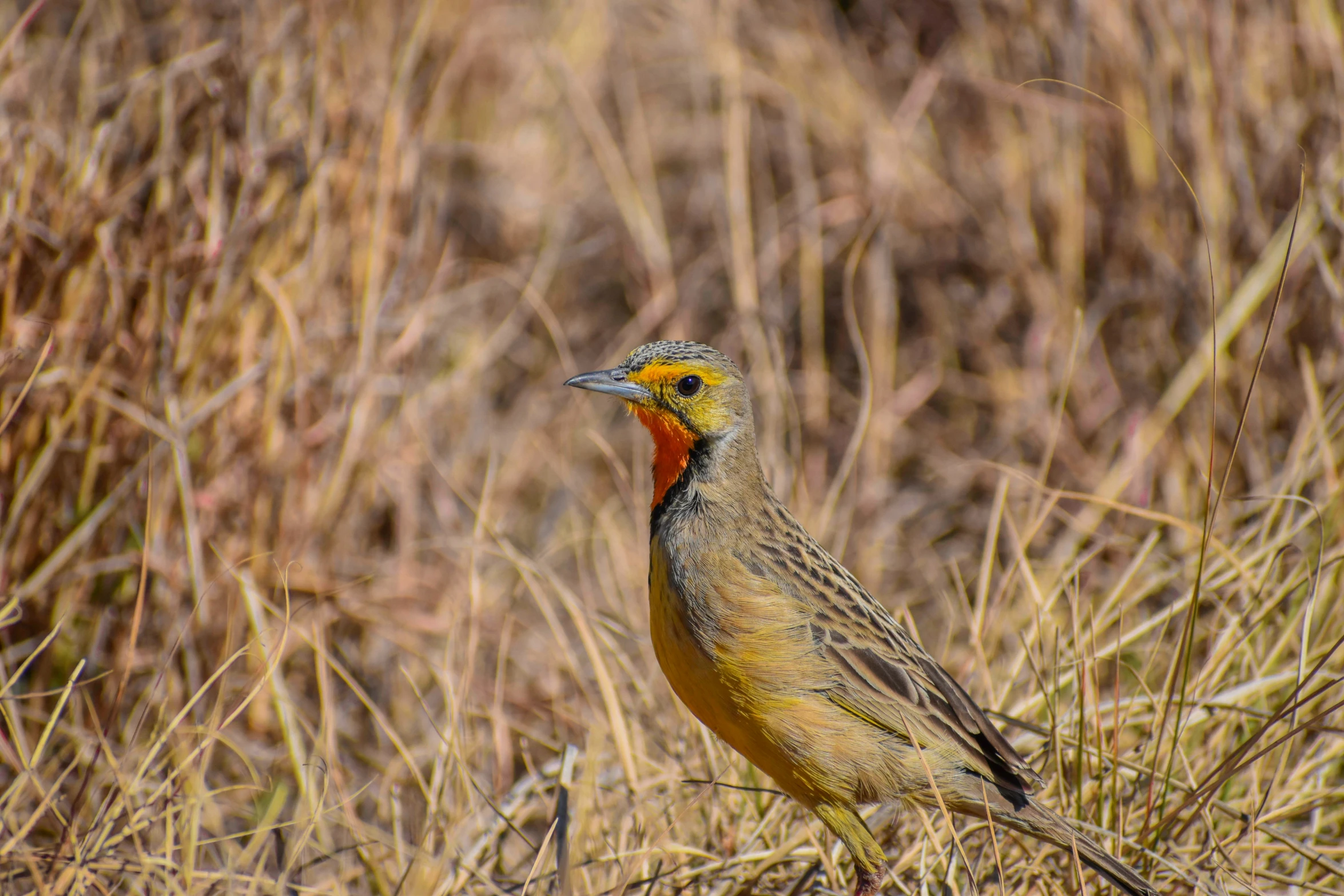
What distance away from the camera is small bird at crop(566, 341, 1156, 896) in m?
3.39

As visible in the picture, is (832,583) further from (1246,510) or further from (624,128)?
(624,128)

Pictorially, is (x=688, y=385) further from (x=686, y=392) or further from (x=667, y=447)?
(x=667, y=447)

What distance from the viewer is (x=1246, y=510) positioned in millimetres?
4840

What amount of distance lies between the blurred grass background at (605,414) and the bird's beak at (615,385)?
2.06 ft

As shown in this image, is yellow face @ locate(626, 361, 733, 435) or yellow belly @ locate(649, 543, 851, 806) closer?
yellow belly @ locate(649, 543, 851, 806)

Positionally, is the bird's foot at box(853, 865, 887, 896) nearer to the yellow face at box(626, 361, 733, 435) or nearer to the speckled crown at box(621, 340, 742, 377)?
the yellow face at box(626, 361, 733, 435)

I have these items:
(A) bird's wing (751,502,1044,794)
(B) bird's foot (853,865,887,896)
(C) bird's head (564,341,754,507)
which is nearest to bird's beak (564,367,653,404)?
(C) bird's head (564,341,754,507)

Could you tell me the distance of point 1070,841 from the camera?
10.5ft

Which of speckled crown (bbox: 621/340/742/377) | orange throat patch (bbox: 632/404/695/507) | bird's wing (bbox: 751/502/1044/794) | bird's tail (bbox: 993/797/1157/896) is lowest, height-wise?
bird's tail (bbox: 993/797/1157/896)

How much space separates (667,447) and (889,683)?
3.23ft

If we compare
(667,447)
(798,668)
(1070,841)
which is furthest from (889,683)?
(667,447)

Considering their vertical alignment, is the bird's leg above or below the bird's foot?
above

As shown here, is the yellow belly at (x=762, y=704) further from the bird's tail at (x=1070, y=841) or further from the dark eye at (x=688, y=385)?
the dark eye at (x=688, y=385)

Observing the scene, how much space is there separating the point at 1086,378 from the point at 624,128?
2859 millimetres
